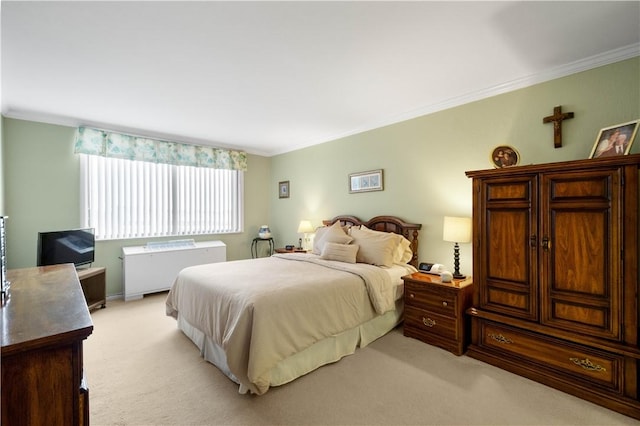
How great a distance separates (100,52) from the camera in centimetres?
226

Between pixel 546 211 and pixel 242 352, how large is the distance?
2439 millimetres

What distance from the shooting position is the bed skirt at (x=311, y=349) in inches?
85.1

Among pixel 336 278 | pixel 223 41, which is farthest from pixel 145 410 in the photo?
Result: pixel 223 41

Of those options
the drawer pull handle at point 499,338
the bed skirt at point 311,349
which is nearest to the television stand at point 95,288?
the bed skirt at point 311,349

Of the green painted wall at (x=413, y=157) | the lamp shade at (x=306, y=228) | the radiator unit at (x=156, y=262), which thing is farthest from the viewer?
the lamp shade at (x=306, y=228)

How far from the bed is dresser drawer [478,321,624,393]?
967mm

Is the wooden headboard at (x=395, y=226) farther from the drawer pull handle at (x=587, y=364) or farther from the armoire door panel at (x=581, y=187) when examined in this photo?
the drawer pull handle at (x=587, y=364)

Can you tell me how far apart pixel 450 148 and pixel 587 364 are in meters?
2.24

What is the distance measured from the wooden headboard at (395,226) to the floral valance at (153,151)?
8.37 feet

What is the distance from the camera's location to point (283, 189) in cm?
573

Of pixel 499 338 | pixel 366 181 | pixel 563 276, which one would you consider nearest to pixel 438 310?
pixel 499 338

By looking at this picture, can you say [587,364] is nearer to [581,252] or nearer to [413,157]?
[581,252]

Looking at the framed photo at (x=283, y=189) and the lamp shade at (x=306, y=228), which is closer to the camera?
the lamp shade at (x=306, y=228)

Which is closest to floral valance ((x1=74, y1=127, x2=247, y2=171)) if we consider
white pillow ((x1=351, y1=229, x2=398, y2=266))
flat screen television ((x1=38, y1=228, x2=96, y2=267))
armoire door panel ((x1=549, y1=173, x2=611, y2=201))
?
flat screen television ((x1=38, y1=228, x2=96, y2=267))
